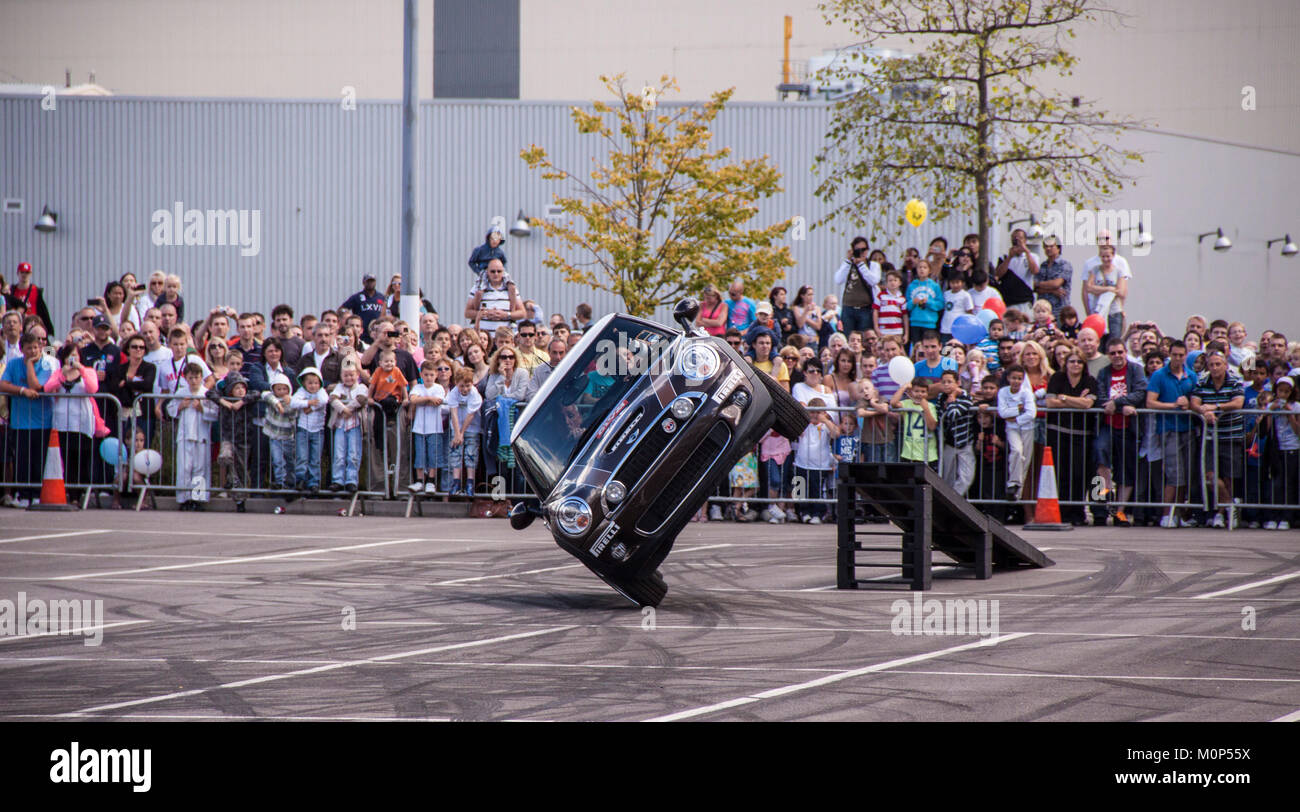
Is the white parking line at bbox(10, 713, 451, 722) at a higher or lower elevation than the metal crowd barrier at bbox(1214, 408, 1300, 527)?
lower

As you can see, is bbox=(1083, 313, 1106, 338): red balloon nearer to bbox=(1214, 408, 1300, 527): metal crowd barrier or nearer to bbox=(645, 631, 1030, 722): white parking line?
bbox=(1214, 408, 1300, 527): metal crowd barrier

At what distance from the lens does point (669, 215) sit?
1278 inches

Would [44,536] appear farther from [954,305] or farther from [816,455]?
[954,305]

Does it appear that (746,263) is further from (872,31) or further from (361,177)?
(361,177)

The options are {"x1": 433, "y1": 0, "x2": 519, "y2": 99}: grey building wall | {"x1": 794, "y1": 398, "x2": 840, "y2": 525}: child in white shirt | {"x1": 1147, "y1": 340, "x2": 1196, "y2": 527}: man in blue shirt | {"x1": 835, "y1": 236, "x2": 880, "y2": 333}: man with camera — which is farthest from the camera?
{"x1": 433, "y1": 0, "x2": 519, "y2": 99}: grey building wall

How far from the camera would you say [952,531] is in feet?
42.0

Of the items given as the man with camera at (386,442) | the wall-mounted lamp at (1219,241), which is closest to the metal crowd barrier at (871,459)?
the man with camera at (386,442)

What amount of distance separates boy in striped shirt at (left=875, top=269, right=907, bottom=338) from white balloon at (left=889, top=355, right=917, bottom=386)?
3956mm

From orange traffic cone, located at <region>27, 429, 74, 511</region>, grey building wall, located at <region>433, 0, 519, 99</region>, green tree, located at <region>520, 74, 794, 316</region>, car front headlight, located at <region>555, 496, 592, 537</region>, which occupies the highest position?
grey building wall, located at <region>433, 0, 519, 99</region>

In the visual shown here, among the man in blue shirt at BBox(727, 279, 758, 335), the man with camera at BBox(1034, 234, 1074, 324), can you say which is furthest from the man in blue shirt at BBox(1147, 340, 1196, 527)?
the man in blue shirt at BBox(727, 279, 758, 335)

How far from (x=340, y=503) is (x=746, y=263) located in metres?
14.6

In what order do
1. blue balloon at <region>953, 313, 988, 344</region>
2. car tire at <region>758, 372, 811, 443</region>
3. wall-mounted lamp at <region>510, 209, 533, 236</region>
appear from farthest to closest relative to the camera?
wall-mounted lamp at <region>510, 209, 533, 236</region> < blue balloon at <region>953, 313, 988, 344</region> < car tire at <region>758, 372, 811, 443</region>

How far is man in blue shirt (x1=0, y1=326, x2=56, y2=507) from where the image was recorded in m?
→ 19.0

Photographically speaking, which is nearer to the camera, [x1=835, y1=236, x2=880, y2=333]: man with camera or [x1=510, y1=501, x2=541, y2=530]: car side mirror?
[x1=510, y1=501, x2=541, y2=530]: car side mirror
